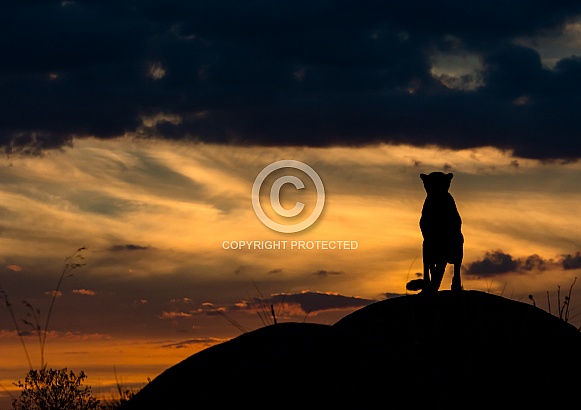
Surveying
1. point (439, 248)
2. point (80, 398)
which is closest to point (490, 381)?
point (439, 248)

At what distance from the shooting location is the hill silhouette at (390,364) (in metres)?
5.27

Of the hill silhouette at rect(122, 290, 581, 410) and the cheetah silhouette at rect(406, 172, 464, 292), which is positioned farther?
the cheetah silhouette at rect(406, 172, 464, 292)

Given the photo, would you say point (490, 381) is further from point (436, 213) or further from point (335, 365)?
point (436, 213)

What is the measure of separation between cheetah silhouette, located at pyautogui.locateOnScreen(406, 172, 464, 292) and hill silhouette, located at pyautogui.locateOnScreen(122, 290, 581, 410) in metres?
3.81

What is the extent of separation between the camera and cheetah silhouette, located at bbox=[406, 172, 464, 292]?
36.5 ft

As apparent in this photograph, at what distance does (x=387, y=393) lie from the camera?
17.1 feet

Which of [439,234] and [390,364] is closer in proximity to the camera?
[390,364]

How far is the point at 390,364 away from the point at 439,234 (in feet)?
19.7

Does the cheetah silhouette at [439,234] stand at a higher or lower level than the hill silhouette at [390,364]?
higher

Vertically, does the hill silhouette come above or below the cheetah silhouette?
below

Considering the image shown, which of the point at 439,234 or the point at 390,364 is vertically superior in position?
the point at 439,234

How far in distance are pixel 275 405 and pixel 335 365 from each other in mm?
568

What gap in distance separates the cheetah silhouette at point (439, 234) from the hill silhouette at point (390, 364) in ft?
12.5

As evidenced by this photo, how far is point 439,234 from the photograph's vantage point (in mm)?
11273
